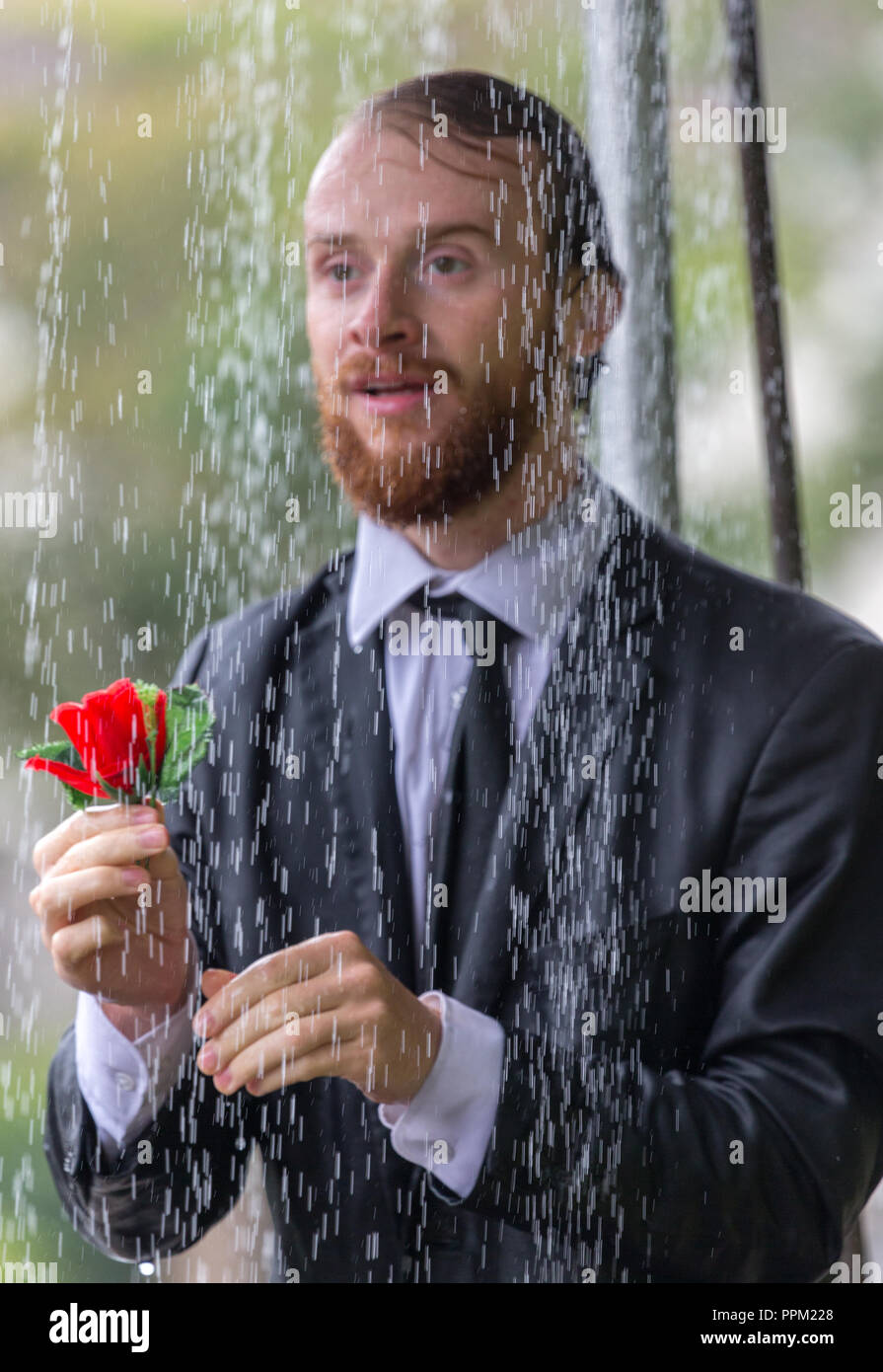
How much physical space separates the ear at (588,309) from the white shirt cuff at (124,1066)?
1.55ft

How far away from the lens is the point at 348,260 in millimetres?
891

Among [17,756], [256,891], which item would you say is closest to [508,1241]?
[256,891]

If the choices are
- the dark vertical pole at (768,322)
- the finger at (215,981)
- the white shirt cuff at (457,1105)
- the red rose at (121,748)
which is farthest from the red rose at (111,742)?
the dark vertical pole at (768,322)

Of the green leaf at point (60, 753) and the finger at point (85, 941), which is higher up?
the green leaf at point (60, 753)

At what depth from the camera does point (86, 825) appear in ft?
2.47

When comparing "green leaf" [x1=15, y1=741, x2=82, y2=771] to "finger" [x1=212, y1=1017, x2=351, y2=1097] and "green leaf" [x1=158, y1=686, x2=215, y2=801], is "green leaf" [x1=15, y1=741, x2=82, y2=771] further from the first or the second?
"finger" [x1=212, y1=1017, x2=351, y2=1097]

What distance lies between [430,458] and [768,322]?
0.87 ft

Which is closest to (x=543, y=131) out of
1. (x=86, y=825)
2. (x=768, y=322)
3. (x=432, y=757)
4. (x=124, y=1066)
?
(x=768, y=322)

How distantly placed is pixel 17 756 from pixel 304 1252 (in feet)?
1.24

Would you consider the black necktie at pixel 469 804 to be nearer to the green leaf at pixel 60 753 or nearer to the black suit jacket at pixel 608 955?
the black suit jacket at pixel 608 955

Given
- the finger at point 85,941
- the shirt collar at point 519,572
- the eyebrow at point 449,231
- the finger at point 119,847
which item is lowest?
the finger at point 85,941

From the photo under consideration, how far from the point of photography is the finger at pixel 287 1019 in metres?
0.73

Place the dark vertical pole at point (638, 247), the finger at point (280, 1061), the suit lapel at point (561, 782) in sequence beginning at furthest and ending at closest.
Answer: the dark vertical pole at point (638, 247), the suit lapel at point (561, 782), the finger at point (280, 1061)

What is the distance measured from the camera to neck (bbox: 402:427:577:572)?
898 mm
